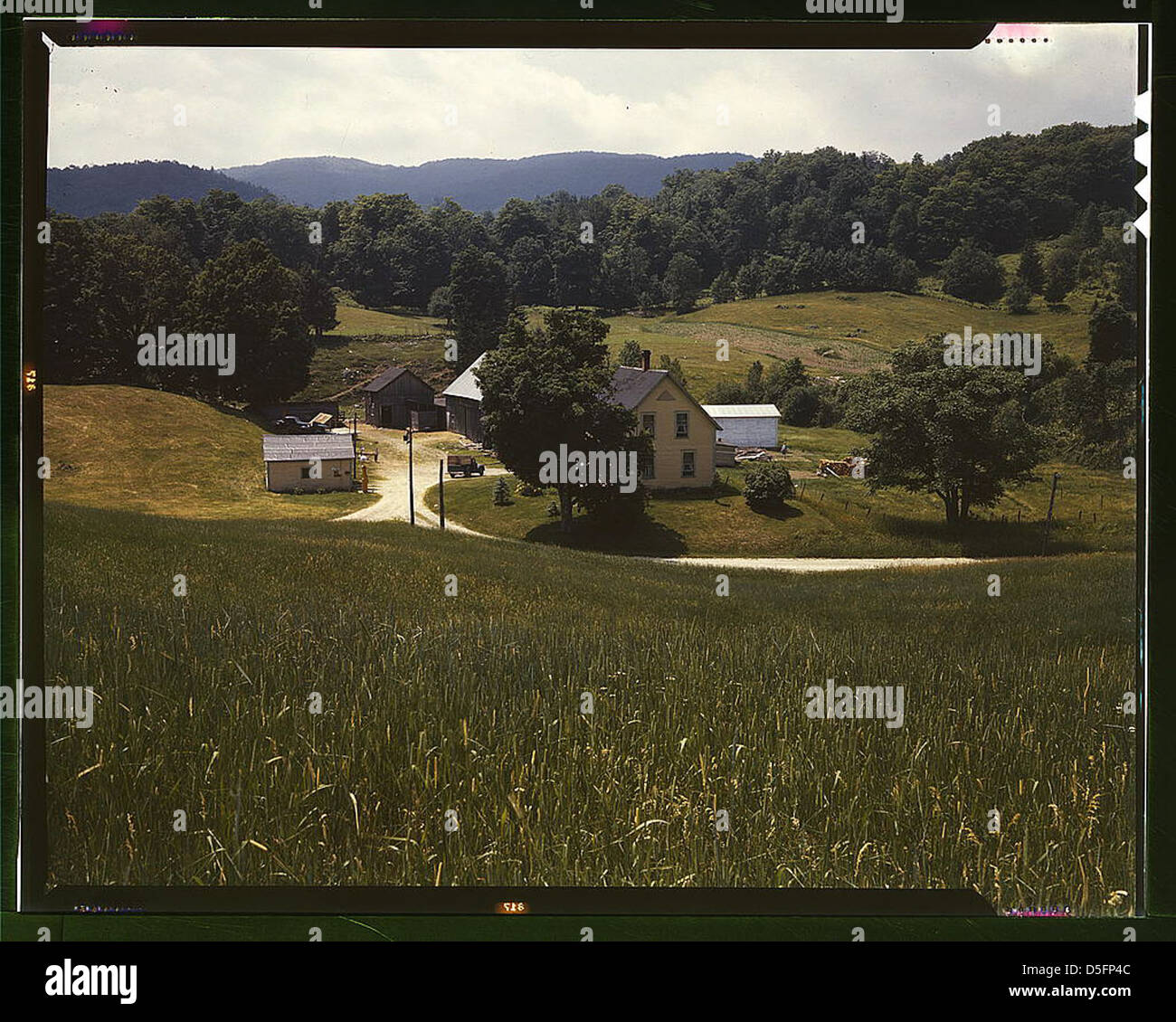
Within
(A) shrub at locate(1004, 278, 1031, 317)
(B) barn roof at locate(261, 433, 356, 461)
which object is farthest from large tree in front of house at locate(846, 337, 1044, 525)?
(B) barn roof at locate(261, 433, 356, 461)

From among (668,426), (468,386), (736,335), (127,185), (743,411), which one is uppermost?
(127,185)

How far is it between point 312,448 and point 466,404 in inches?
36.6

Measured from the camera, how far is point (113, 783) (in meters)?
4.12

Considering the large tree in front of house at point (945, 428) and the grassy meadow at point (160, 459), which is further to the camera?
the large tree in front of house at point (945, 428)

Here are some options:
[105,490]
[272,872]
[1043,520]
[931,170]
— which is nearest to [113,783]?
[272,872]

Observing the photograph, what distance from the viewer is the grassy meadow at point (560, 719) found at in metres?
3.96

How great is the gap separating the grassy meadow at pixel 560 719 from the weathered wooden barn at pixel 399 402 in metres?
0.62

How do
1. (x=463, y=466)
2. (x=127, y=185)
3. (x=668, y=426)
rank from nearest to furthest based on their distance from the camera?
(x=127, y=185)
(x=668, y=426)
(x=463, y=466)

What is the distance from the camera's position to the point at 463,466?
4883mm

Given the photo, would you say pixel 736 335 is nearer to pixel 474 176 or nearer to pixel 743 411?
pixel 743 411

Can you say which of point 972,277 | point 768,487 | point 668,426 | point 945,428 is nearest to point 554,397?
point 668,426

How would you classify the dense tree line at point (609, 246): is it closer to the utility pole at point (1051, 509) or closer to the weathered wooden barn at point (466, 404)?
the weathered wooden barn at point (466, 404)

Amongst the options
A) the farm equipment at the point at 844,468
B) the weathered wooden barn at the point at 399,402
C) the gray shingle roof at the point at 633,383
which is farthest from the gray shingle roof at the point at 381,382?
the farm equipment at the point at 844,468

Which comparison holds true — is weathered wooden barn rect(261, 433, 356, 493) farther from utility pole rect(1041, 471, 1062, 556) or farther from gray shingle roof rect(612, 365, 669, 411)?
utility pole rect(1041, 471, 1062, 556)
